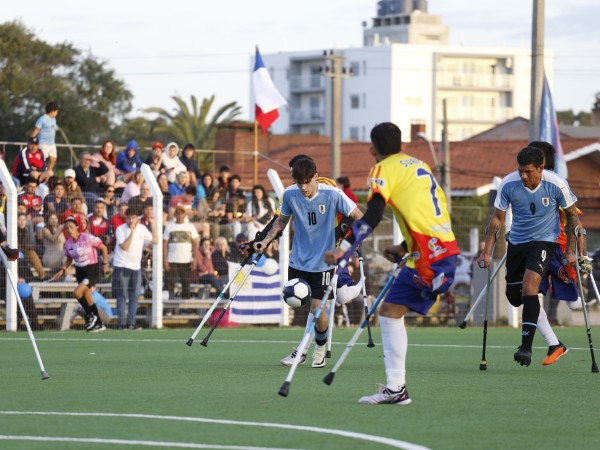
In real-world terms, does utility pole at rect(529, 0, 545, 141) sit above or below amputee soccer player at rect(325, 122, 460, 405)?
above

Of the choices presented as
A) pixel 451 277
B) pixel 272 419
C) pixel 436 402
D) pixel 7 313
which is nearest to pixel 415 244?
pixel 451 277

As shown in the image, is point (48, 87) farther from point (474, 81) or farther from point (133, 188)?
point (474, 81)

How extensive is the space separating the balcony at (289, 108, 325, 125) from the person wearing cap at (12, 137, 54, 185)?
10103cm

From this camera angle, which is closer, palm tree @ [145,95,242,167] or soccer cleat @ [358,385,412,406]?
soccer cleat @ [358,385,412,406]

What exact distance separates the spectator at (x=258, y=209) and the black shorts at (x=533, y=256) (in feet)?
34.6

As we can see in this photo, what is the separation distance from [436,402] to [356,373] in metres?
2.55

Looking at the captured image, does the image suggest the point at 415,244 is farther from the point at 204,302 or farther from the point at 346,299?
the point at 204,302

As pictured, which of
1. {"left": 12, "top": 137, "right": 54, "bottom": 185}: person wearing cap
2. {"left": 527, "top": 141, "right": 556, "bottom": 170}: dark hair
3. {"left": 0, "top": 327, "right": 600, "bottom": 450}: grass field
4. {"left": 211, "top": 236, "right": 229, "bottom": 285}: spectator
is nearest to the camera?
{"left": 0, "top": 327, "right": 600, "bottom": 450}: grass field

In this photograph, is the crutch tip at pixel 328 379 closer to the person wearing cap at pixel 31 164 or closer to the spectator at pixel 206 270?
the spectator at pixel 206 270

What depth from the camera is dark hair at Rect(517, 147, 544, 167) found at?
12188 mm

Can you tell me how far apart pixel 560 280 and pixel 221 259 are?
405 inches

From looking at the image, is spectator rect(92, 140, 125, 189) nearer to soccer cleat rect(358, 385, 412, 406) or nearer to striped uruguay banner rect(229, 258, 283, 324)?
striped uruguay banner rect(229, 258, 283, 324)

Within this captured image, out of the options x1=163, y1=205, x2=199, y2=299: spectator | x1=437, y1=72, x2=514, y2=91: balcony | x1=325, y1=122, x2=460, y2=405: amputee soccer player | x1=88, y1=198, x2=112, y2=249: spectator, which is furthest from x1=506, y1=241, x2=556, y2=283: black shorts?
x1=437, y1=72, x2=514, y2=91: balcony

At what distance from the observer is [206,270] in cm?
2264
